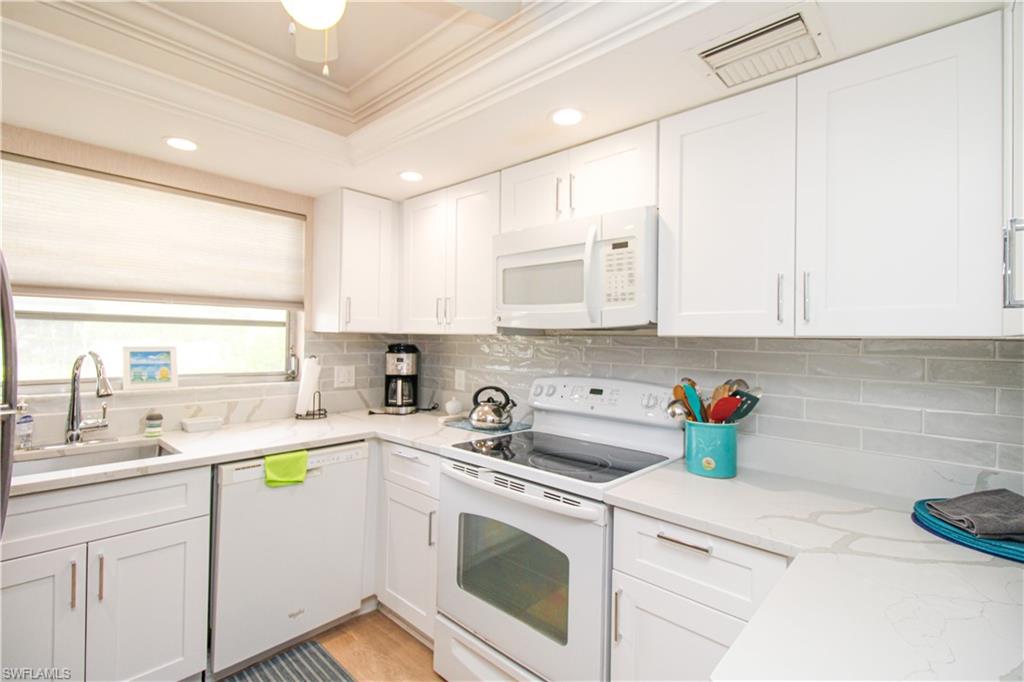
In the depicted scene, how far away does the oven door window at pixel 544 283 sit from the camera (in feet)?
6.15

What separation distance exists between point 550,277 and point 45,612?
202 cm

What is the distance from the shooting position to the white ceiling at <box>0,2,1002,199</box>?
1293mm

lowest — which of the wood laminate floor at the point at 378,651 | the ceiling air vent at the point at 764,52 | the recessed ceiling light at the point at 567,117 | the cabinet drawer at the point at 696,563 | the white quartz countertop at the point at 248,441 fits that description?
the wood laminate floor at the point at 378,651

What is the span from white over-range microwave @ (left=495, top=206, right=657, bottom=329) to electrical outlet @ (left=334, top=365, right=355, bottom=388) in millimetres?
1293

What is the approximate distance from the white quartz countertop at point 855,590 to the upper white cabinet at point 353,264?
1.78 m

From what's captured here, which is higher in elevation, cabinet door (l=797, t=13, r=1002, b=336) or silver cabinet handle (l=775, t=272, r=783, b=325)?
cabinet door (l=797, t=13, r=1002, b=336)

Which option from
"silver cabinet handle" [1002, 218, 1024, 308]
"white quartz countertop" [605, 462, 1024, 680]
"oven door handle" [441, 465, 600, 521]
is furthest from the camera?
"oven door handle" [441, 465, 600, 521]

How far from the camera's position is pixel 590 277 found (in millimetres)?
1794

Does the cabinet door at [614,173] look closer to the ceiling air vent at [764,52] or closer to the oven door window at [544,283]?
the oven door window at [544,283]

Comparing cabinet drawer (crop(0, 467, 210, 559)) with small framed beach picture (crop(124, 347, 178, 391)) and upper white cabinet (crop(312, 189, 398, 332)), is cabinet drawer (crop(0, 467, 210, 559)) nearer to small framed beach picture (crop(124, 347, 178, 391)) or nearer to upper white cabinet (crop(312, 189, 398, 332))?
small framed beach picture (crop(124, 347, 178, 391))

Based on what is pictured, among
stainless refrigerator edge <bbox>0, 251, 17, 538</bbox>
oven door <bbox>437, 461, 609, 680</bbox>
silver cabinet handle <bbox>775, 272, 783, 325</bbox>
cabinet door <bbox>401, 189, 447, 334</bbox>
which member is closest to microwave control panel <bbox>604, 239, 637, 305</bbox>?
silver cabinet handle <bbox>775, 272, 783, 325</bbox>

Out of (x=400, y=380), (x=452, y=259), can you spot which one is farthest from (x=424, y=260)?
(x=400, y=380)

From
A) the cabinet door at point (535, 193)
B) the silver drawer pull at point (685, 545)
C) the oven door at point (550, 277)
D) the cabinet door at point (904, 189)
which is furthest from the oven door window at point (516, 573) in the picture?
the cabinet door at point (535, 193)

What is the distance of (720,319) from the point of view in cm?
156
